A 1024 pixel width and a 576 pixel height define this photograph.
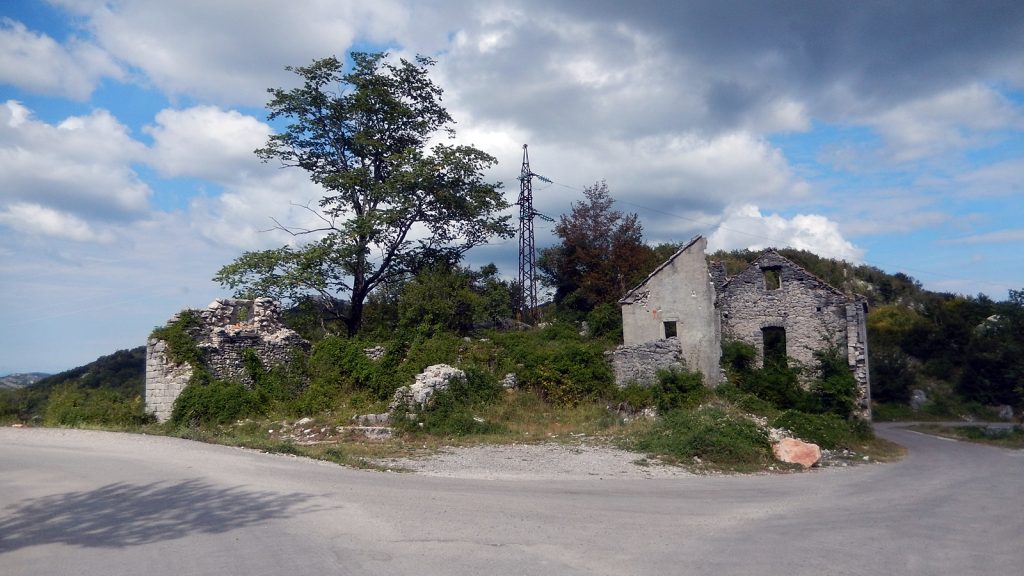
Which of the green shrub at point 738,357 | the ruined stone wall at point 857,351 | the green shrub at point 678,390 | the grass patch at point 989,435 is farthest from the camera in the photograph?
the green shrub at point 738,357

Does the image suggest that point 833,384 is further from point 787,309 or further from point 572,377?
point 572,377

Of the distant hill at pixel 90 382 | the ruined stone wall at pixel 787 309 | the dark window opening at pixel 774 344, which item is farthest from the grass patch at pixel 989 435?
the distant hill at pixel 90 382

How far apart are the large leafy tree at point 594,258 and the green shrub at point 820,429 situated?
648 inches

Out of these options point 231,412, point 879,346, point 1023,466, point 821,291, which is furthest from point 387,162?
point 879,346

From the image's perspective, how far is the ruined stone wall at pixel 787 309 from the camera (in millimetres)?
25078

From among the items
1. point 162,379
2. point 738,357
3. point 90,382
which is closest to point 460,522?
point 162,379

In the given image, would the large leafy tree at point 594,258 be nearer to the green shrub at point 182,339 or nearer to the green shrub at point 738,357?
the green shrub at point 738,357

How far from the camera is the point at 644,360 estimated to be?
23.6m

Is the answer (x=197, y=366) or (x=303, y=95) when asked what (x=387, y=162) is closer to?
(x=303, y=95)

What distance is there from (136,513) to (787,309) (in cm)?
2241

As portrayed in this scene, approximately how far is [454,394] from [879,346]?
32.4 m

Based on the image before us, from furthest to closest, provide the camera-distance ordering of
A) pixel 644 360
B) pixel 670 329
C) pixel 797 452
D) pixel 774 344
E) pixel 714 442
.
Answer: pixel 774 344 < pixel 670 329 < pixel 644 360 < pixel 797 452 < pixel 714 442

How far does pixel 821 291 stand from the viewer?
83.1 feet

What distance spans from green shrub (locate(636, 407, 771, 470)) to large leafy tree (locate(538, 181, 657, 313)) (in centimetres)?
1832
